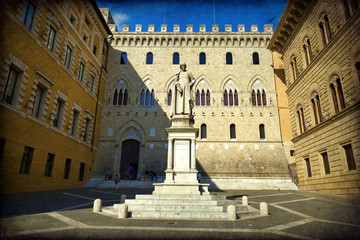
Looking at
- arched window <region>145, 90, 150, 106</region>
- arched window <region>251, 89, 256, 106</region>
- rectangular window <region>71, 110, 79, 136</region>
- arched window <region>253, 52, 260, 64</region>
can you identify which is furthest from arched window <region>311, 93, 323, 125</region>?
rectangular window <region>71, 110, 79, 136</region>

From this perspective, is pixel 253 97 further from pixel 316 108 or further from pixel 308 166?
pixel 308 166

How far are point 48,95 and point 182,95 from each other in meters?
10.4

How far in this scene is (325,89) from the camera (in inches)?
579

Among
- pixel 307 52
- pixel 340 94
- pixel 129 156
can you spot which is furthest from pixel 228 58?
pixel 129 156

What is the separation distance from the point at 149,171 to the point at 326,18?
19.0 m

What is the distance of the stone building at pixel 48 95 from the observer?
12.1 meters

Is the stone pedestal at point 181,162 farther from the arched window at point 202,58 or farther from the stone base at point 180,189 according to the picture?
the arched window at point 202,58

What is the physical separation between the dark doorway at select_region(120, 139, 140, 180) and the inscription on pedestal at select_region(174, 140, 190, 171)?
15830mm

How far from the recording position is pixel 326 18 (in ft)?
48.1

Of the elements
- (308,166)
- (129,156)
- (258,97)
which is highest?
(258,97)

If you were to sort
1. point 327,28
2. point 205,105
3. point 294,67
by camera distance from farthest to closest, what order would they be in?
1. point 205,105
2. point 294,67
3. point 327,28

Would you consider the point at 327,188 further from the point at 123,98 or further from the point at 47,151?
the point at 123,98

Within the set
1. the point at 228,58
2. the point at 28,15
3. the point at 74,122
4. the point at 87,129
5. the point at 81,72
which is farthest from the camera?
the point at 228,58

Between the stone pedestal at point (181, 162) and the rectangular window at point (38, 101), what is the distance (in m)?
10.1
